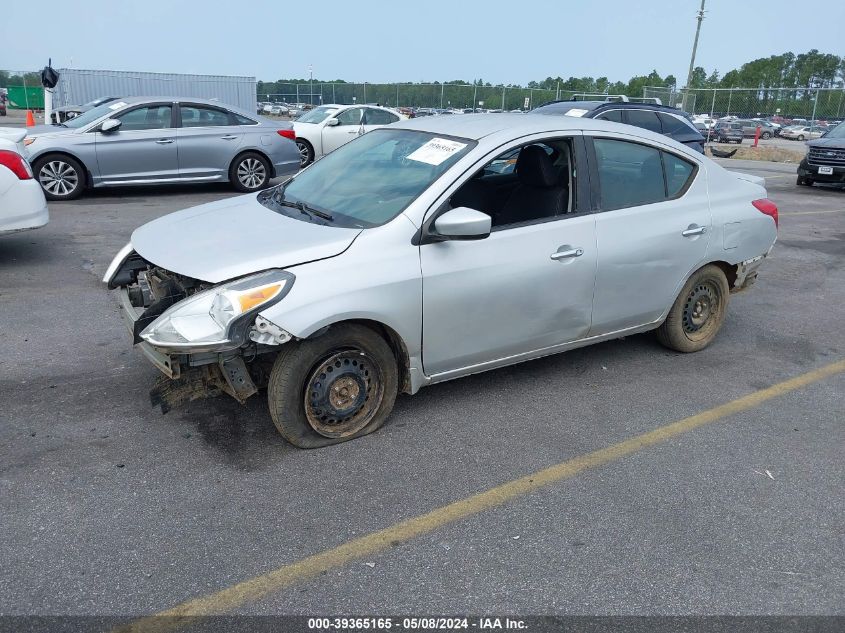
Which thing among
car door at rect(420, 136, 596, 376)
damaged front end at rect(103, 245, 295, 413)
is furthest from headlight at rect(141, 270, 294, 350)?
car door at rect(420, 136, 596, 376)

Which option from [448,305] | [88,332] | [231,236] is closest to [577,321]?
[448,305]

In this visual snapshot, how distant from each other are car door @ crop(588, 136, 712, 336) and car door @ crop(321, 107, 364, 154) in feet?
38.0

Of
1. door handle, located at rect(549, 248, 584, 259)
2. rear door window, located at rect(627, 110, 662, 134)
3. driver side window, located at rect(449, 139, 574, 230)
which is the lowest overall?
door handle, located at rect(549, 248, 584, 259)

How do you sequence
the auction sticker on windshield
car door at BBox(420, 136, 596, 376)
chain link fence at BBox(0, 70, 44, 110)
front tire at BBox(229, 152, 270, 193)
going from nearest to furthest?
car door at BBox(420, 136, 596, 376) → the auction sticker on windshield → front tire at BBox(229, 152, 270, 193) → chain link fence at BBox(0, 70, 44, 110)

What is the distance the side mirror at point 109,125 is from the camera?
36.1ft

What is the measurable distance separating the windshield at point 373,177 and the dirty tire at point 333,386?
26.7 inches

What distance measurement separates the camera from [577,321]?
4680 mm

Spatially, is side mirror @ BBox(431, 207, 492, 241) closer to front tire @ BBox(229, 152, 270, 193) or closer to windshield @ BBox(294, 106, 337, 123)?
front tire @ BBox(229, 152, 270, 193)

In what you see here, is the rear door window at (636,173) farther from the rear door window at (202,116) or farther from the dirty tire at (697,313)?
the rear door window at (202,116)

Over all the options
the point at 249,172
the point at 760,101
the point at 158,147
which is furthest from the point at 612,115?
the point at 760,101

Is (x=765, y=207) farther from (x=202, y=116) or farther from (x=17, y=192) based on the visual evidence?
(x=202, y=116)

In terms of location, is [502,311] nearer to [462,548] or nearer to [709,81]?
[462,548]

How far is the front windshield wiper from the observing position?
14.0 ft

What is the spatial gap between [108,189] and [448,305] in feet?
33.6
